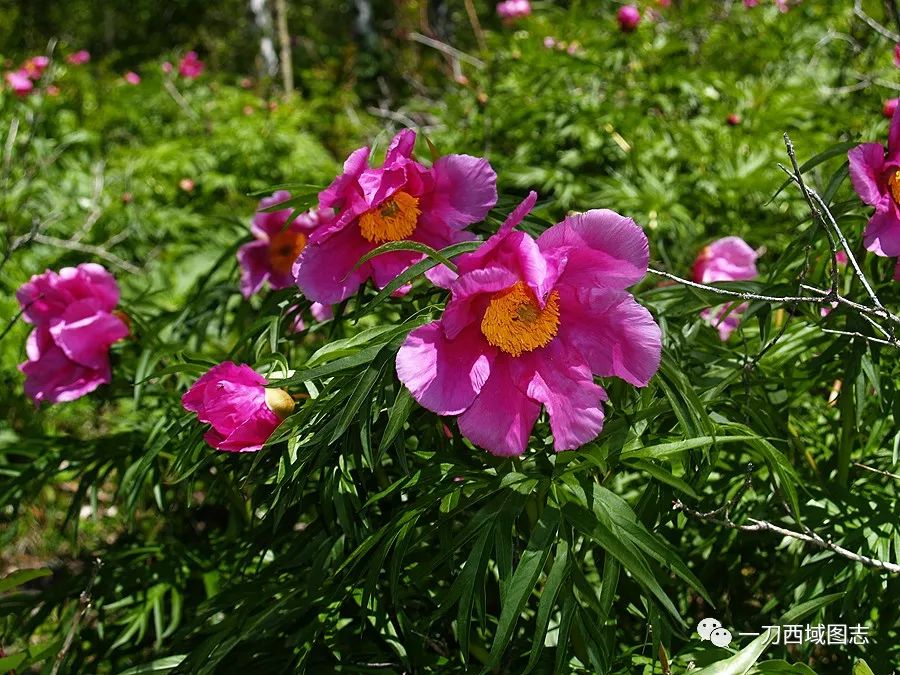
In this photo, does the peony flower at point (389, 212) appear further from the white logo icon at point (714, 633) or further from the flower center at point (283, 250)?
the white logo icon at point (714, 633)

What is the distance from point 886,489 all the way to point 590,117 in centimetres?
186

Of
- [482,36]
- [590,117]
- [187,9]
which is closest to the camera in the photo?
[590,117]

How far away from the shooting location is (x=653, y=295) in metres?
1.50

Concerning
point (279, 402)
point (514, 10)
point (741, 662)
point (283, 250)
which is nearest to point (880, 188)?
point (741, 662)

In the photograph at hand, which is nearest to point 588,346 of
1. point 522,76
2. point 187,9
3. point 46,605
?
point 46,605

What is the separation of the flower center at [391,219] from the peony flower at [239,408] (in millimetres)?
259

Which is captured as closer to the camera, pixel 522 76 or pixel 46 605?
pixel 46 605

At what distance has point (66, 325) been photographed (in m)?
1.63

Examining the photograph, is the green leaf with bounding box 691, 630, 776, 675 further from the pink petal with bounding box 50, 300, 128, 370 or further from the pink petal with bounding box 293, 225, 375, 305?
the pink petal with bounding box 50, 300, 128, 370

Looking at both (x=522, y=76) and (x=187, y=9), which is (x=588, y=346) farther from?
(x=187, y=9)

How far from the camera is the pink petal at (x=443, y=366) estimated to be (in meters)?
1.02

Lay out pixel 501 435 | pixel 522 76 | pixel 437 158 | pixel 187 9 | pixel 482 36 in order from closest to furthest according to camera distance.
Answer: pixel 501 435, pixel 437 158, pixel 522 76, pixel 482 36, pixel 187 9

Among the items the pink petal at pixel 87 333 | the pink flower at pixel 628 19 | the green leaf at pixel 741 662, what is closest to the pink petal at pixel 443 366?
the green leaf at pixel 741 662

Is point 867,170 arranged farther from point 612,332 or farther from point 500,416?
point 500,416
